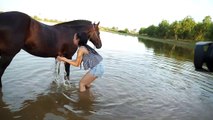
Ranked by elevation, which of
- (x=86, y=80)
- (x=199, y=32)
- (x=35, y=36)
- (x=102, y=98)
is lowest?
(x=102, y=98)

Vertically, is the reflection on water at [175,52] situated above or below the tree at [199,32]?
below

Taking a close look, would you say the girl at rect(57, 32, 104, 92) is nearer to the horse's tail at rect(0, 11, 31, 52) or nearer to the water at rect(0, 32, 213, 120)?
the water at rect(0, 32, 213, 120)

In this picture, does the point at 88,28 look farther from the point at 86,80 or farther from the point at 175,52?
the point at 175,52

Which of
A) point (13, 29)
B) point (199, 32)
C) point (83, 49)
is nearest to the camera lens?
point (13, 29)

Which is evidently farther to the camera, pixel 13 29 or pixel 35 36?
pixel 35 36

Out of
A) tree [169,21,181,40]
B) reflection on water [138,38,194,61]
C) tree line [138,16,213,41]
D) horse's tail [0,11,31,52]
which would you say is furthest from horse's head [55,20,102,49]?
tree [169,21,181,40]

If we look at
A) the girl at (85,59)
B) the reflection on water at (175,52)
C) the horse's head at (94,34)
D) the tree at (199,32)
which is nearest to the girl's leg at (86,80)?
the girl at (85,59)

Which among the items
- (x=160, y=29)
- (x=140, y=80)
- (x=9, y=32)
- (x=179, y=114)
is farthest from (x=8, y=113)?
(x=160, y=29)

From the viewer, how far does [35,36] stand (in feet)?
19.5

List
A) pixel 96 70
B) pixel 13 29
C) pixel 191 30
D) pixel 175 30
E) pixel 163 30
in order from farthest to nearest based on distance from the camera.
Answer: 1. pixel 163 30
2. pixel 175 30
3. pixel 191 30
4. pixel 96 70
5. pixel 13 29

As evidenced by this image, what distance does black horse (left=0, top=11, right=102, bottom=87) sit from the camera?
5383mm

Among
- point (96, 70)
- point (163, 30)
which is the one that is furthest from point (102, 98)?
point (163, 30)

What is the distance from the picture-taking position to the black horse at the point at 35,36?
5383 millimetres

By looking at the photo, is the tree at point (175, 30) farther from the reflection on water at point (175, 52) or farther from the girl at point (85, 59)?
the girl at point (85, 59)
